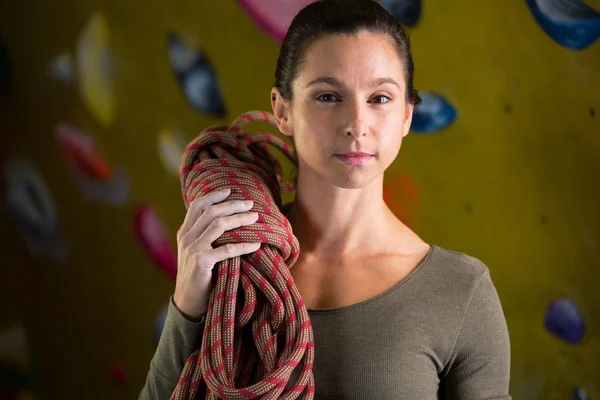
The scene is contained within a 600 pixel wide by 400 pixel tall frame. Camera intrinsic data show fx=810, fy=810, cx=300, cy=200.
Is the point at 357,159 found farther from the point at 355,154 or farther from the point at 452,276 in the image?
the point at 452,276

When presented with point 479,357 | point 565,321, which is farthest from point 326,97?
point 565,321

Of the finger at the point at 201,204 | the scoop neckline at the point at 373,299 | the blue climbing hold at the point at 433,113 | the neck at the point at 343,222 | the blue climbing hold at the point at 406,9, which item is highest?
the blue climbing hold at the point at 406,9

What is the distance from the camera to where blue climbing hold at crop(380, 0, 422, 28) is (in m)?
1.50

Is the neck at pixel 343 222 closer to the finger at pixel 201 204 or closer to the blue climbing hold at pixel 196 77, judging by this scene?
the finger at pixel 201 204

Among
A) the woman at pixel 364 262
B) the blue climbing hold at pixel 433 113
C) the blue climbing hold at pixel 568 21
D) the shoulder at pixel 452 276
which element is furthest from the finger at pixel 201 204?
the blue climbing hold at pixel 568 21

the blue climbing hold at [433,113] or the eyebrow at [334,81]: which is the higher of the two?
the eyebrow at [334,81]

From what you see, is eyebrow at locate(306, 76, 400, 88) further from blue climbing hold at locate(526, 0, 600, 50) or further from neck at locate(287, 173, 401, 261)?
blue climbing hold at locate(526, 0, 600, 50)

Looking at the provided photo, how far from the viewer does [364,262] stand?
47.8 inches

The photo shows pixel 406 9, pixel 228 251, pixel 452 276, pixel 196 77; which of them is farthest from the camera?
pixel 196 77

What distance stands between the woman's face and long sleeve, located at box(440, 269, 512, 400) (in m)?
0.25

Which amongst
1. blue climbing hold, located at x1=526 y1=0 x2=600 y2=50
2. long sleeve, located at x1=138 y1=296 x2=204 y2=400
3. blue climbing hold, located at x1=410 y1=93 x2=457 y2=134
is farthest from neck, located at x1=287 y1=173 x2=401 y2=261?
blue climbing hold, located at x1=526 y1=0 x2=600 y2=50

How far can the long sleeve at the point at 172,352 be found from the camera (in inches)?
43.7

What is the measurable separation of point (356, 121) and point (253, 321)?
0.30 metres

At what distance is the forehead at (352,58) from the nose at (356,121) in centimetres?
4
